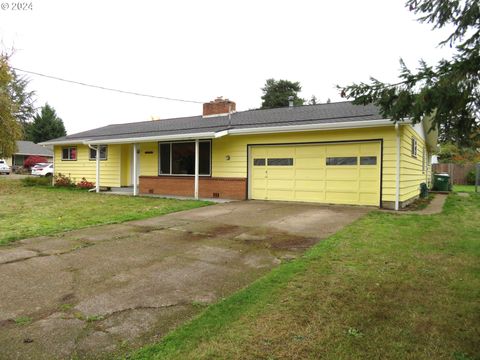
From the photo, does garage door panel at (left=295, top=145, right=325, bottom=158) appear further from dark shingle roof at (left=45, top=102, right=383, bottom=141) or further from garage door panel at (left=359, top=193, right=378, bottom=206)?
garage door panel at (left=359, top=193, right=378, bottom=206)

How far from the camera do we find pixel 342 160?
448 inches

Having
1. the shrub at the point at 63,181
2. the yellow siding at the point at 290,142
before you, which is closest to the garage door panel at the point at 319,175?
the yellow siding at the point at 290,142

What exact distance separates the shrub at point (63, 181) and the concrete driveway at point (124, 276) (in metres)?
12.7

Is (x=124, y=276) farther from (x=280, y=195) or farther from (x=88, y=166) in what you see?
(x=88, y=166)

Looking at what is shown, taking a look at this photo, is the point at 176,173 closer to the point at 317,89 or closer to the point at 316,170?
the point at 316,170

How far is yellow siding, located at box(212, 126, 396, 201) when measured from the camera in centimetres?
1059

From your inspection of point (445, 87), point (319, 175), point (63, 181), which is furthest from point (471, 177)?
point (63, 181)

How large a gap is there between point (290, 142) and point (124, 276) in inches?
350

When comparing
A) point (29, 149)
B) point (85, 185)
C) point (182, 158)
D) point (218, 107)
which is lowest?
point (85, 185)

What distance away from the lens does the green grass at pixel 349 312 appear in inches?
103

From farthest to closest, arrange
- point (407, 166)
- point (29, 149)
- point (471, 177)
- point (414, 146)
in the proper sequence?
point (29, 149) < point (471, 177) < point (414, 146) < point (407, 166)

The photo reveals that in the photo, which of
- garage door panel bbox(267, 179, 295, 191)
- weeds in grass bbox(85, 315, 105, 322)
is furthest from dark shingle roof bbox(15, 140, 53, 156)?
weeds in grass bbox(85, 315, 105, 322)

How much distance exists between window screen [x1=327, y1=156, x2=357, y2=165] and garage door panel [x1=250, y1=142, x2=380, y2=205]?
0.03 m

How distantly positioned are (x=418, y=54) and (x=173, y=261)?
409 cm
